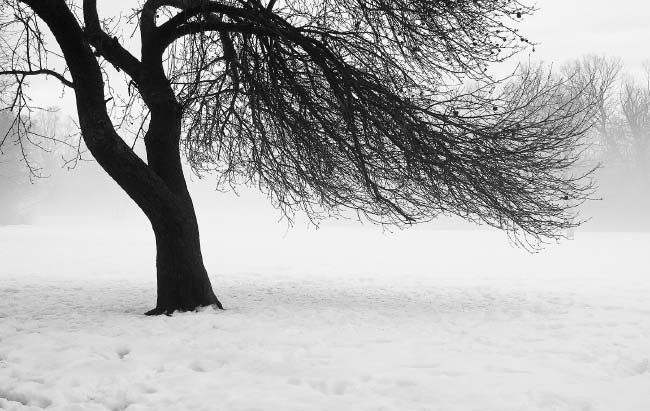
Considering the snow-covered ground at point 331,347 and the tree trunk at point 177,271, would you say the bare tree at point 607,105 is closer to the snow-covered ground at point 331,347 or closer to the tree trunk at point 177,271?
the snow-covered ground at point 331,347

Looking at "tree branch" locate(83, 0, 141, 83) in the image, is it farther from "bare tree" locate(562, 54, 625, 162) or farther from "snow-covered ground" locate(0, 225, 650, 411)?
"bare tree" locate(562, 54, 625, 162)

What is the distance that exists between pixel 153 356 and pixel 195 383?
903 mm

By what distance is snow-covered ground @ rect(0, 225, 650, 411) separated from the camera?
416 centimetres

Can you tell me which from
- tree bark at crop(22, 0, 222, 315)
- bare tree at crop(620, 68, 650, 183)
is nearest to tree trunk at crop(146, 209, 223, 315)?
tree bark at crop(22, 0, 222, 315)

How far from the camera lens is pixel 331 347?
5.68 metres

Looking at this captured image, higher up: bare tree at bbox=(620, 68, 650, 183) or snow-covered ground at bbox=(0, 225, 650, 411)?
bare tree at bbox=(620, 68, 650, 183)

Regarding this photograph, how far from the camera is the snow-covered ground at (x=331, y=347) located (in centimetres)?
416

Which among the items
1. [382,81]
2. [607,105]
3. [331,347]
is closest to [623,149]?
[607,105]

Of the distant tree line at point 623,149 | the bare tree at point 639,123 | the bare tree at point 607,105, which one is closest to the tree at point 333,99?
the bare tree at point 607,105

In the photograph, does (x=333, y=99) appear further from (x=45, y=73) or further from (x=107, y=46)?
(x=45, y=73)

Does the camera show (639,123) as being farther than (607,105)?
No

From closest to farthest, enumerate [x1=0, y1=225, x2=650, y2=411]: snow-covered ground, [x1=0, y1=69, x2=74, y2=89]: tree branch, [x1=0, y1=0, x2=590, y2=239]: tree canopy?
[x1=0, y1=225, x2=650, y2=411]: snow-covered ground → [x1=0, y1=0, x2=590, y2=239]: tree canopy → [x1=0, y1=69, x2=74, y2=89]: tree branch

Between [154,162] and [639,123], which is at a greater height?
[639,123]

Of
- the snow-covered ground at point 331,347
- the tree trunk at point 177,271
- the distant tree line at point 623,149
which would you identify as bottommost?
the snow-covered ground at point 331,347
